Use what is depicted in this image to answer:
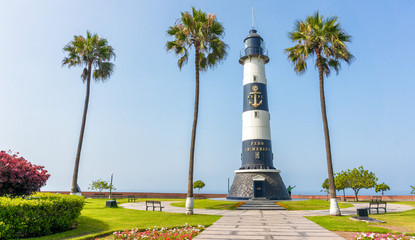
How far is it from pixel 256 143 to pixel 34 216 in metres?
24.4

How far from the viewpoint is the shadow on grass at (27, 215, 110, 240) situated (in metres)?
10.4

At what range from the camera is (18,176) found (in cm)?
1253

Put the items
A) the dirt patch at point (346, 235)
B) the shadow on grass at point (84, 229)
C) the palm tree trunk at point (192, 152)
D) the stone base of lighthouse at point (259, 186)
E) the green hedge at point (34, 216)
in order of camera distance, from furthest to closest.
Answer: the stone base of lighthouse at point (259, 186) < the palm tree trunk at point (192, 152) < the shadow on grass at point (84, 229) < the dirt patch at point (346, 235) < the green hedge at point (34, 216)

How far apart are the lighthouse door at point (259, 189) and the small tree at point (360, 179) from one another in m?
19.2

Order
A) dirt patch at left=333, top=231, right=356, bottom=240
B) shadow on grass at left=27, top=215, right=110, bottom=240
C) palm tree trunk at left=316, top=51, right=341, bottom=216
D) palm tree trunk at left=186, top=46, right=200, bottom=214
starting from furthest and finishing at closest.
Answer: palm tree trunk at left=186, top=46, right=200, bottom=214 → palm tree trunk at left=316, top=51, right=341, bottom=216 → shadow on grass at left=27, top=215, right=110, bottom=240 → dirt patch at left=333, top=231, right=356, bottom=240

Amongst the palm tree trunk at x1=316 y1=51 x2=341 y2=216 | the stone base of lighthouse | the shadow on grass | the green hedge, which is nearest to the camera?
the green hedge

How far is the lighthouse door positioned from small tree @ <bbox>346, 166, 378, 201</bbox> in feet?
63.1

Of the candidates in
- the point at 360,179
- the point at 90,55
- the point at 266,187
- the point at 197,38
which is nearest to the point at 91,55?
the point at 90,55

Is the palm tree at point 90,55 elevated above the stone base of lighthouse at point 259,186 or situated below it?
above

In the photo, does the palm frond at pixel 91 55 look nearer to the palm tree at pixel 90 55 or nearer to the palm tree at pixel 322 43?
the palm tree at pixel 90 55

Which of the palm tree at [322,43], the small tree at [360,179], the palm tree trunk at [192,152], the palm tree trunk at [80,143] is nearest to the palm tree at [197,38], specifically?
the palm tree trunk at [192,152]

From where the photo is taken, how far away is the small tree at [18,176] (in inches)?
484

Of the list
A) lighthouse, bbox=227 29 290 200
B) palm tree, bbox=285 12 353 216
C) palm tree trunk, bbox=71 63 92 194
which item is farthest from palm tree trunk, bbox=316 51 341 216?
palm tree trunk, bbox=71 63 92 194

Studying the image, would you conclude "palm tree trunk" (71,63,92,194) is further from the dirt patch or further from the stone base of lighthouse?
the dirt patch
